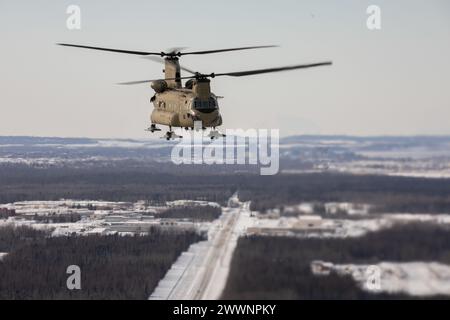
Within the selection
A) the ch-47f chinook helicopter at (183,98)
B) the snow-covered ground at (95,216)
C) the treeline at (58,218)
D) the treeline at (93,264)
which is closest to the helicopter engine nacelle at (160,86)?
the ch-47f chinook helicopter at (183,98)

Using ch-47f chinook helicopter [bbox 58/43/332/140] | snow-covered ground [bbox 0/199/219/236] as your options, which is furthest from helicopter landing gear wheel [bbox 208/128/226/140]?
snow-covered ground [bbox 0/199/219/236]

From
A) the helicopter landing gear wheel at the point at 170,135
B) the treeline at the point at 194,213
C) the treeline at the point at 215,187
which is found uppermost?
the helicopter landing gear wheel at the point at 170,135

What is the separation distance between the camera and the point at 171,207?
7462 centimetres

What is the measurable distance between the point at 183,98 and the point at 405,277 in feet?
75.0

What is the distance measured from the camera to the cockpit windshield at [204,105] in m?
58.3

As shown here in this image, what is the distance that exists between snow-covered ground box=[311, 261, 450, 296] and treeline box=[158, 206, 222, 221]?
20.5 m

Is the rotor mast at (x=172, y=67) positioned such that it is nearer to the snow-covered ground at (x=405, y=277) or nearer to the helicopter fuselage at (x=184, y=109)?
the helicopter fuselage at (x=184, y=109)

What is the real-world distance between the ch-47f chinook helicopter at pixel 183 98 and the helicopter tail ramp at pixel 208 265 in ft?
20.4

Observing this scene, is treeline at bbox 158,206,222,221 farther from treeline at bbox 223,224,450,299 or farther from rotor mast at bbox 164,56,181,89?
treeline at bbox 223,224,450,299

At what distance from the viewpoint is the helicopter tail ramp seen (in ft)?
164

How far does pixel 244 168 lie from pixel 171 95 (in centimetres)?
784

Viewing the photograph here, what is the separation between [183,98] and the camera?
199 ft

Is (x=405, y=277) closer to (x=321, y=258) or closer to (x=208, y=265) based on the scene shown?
(x=321, y=258)

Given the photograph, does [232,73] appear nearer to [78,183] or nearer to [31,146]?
[78,183]
